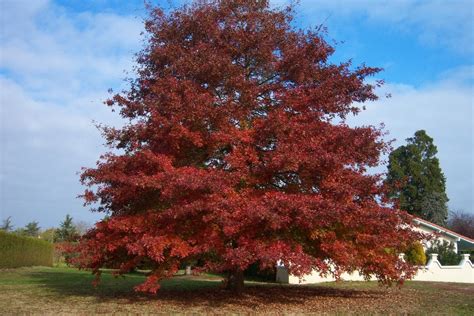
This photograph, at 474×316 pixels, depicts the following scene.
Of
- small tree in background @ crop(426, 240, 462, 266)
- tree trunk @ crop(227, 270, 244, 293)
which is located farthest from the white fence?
tree trunk @ crop(227, 270, 244, 293)

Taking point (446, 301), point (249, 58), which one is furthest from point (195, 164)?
point (446, 301)

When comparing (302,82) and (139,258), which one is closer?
(139,258)

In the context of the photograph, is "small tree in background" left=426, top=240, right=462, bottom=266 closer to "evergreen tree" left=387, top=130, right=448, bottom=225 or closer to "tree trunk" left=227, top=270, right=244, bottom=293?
"tree trunk" left=227, top=270, right=244, bottom=293

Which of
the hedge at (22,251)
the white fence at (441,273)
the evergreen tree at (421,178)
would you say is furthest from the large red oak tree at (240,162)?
the evergreen tree at (421,178)

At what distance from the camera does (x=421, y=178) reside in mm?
47938

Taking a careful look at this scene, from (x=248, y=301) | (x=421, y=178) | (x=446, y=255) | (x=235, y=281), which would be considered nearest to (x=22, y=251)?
(x=235, y=281)

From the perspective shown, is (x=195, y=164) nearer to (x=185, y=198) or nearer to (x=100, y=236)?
(x=185, y=198)

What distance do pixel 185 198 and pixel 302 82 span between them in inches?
183

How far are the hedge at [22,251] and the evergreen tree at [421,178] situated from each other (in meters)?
29.8

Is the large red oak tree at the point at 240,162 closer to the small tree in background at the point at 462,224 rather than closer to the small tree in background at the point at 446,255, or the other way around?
the small tree in background at the point at 446,255

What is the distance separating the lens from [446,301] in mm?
13812

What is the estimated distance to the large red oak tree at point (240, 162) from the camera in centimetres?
1122

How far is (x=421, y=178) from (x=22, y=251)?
34.1m

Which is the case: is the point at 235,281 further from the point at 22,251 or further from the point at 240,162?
the point at 22,251
